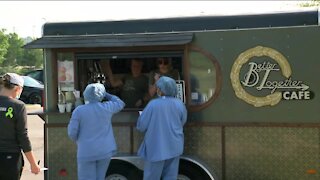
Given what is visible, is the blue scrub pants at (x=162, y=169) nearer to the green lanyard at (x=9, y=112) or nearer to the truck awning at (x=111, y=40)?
the truck awning at (x=111, y=40)

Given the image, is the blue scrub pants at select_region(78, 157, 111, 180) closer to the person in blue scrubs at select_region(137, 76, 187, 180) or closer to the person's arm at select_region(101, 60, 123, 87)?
the person in blue scrubs at select_region(137, 76, 187, 180)

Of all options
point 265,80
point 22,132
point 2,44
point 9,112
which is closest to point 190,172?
point 265,80

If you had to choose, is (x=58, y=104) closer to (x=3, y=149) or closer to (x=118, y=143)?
(x=118, y=143)

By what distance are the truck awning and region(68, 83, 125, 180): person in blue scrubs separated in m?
0.74

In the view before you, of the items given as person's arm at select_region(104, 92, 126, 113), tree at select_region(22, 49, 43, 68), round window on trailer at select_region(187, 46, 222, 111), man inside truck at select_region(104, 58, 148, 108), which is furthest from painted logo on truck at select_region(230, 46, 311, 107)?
tree at select_region(22, 49, 43, 68)

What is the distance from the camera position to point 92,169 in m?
4.91

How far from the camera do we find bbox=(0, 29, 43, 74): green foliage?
126ft

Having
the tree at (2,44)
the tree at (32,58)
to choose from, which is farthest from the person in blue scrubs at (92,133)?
the tree at (32,58)

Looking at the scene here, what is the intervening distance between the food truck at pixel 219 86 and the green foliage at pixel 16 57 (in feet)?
100

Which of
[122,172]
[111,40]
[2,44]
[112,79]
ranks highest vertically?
[2,44]

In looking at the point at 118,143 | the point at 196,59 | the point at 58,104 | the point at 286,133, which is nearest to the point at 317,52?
the point at 286,133

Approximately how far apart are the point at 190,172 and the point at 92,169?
1233 mm

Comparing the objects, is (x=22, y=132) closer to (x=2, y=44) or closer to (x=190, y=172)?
(x=190, y=172)

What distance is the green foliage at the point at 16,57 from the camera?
126 feet
